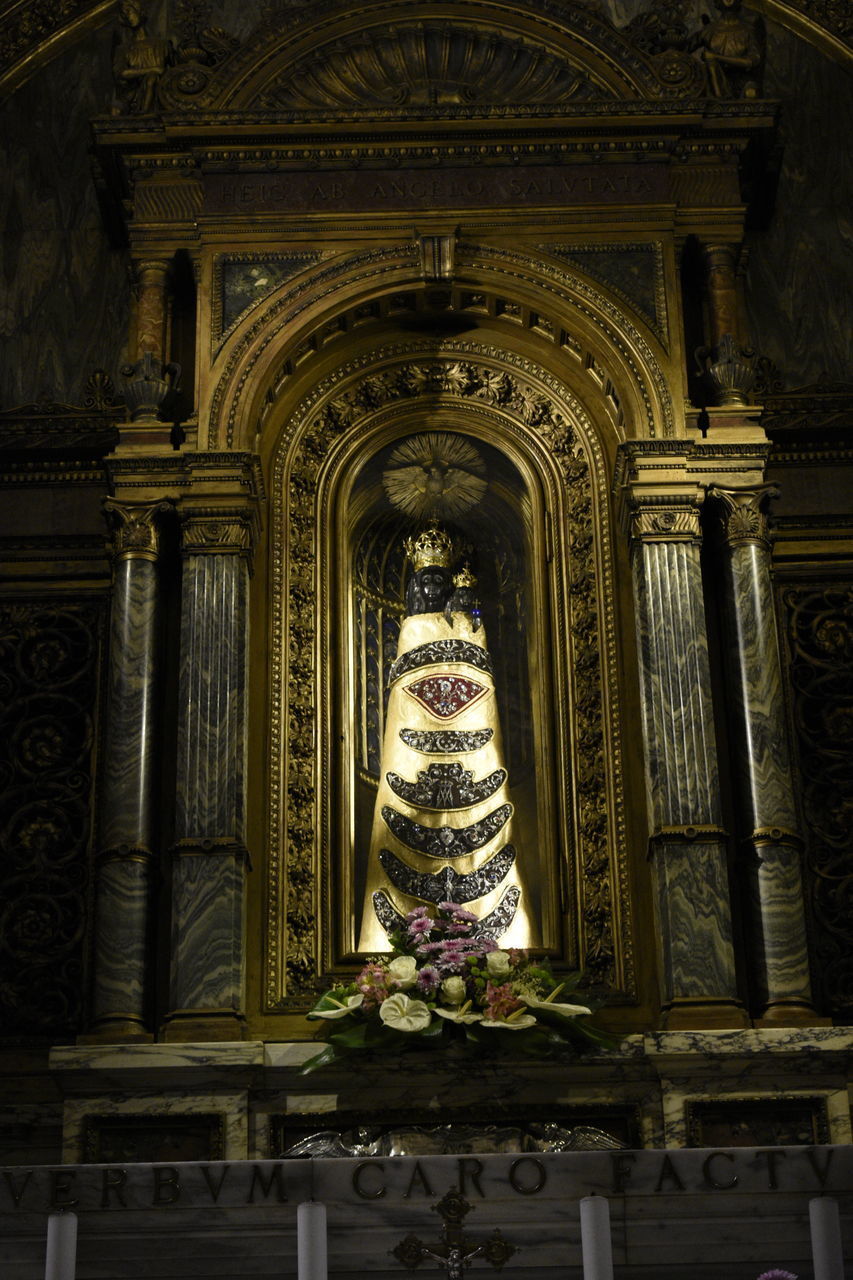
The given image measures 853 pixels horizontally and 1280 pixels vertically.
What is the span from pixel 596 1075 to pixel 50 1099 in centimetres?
272

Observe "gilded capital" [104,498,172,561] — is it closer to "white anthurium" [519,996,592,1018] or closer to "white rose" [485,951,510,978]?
"white rose" [485,951,510,978]

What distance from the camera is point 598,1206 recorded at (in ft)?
15.1

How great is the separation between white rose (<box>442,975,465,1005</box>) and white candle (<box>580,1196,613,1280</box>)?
178 inches

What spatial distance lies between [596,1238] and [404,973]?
4.69 meters

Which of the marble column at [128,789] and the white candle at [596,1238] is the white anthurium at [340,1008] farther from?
the white candle at [596,1238]

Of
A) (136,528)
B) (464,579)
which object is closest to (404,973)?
(136,528)

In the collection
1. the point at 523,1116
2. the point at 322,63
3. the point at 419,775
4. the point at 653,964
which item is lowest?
the point at 523,1116

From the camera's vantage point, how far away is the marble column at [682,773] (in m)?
9.55

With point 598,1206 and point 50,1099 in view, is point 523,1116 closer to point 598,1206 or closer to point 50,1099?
point 50,1099

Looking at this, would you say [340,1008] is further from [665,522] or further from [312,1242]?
[312,1242]

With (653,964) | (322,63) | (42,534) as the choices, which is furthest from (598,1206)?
(322,63)

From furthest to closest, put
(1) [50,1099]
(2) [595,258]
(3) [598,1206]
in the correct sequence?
(2) [595,258] → (1) [50,1099] → (3) [598,1206]

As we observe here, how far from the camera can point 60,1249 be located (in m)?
4.59

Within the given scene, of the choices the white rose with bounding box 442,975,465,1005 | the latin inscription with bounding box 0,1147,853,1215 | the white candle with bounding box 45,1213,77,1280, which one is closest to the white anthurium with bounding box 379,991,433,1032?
the white rose with bounding box 442,975,465,1005
